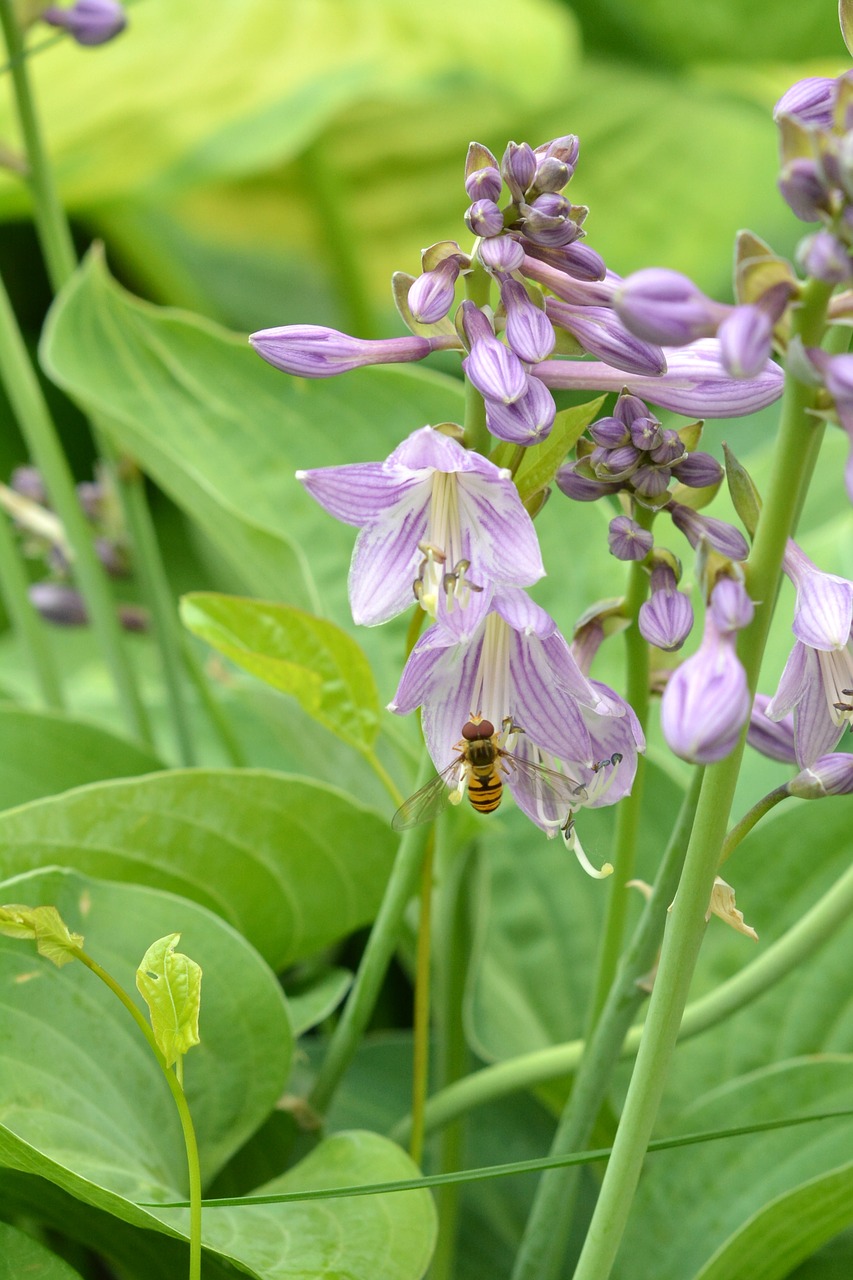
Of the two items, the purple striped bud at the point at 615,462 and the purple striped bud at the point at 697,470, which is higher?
the purple striped bud at the point at 615,462

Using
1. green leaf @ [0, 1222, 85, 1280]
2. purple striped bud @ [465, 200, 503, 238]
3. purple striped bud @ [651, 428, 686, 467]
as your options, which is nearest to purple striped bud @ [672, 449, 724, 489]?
purple striped bud @ [651, 428, 686, 467]

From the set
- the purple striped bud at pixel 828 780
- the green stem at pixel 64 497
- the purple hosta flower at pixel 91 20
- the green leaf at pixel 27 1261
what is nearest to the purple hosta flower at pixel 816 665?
the purple striped bud at pixel 828 780

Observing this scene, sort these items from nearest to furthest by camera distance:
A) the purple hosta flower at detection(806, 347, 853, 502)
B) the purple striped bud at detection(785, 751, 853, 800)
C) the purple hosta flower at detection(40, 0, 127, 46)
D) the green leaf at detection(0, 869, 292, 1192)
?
the purple hosta flower at detection(806, 347, 853, 502) < the purple striped bud at detection(785, 751, 853, 800) < the green leaf at detection(0, 869, 292, 1192) < the purple hosta flower at detection(40, 0, 127, 46)

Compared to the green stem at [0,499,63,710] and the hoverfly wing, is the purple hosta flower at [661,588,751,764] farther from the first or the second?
the green stem at [0,499,63,710]

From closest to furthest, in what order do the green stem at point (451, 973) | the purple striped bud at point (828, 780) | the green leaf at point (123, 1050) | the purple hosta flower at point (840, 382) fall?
the purple hosta flower at point (840, 382), the purple striped bud at point (828, 780), the green leaf at point (123, 1050), the green stem at point (451, 973)

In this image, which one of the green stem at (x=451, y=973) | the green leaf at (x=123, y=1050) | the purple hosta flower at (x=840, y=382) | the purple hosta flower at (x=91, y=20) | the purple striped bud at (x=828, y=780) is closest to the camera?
the purple hosta flower at (x=840, y=382)

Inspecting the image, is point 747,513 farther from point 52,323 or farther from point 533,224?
point 52,323

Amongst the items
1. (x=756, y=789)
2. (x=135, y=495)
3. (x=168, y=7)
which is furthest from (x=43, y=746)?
(x=168, y=7)

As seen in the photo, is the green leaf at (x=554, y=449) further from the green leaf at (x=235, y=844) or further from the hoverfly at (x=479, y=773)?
the green leaf at (x=235, y=844)
